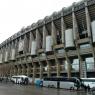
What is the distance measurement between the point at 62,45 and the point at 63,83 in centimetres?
1760

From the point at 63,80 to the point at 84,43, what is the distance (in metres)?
15.3

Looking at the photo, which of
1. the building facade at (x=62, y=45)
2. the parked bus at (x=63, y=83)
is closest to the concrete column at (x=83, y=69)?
the building facade at (x=62, y=45)

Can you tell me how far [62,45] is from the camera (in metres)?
62.9

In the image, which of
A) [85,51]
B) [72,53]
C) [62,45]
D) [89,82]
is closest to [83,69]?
[85,51]

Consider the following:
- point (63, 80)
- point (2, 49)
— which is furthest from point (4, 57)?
point (63, 80)

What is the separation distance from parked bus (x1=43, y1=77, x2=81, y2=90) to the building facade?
801 cm

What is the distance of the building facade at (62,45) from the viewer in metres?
55.8

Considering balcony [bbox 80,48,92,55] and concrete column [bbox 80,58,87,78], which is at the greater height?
balcony [bbox 80,48,92,55]

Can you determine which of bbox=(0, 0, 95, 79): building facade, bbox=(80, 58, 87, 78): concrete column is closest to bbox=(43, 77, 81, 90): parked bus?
bbox=(0, 0, 95, 79): building facade

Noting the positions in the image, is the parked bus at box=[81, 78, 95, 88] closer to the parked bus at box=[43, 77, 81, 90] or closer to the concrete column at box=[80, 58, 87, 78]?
the parked bus at box=[43, 77, 81, 90]

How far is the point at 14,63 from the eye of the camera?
97.2 meters

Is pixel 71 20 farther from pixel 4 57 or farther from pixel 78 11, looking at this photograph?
pixel 4 57

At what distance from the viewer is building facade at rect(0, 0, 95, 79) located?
5581 cm

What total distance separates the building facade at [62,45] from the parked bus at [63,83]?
8.01m
